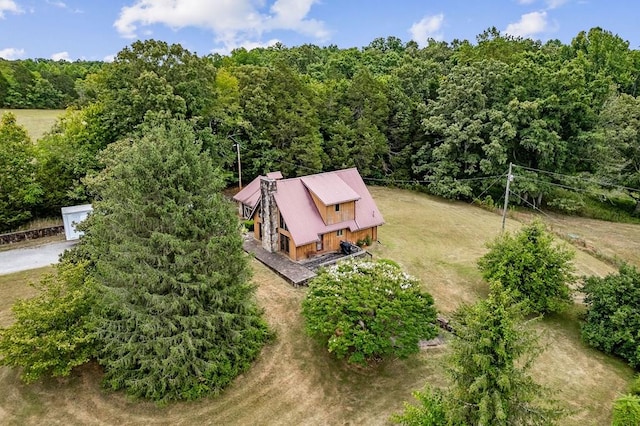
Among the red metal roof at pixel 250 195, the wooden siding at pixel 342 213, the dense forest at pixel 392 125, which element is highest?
the dense forest at pixel 392 125

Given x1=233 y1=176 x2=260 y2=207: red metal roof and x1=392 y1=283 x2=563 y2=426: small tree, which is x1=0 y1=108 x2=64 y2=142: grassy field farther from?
x1=392 y1=283 x2=563 y2=426: small tree

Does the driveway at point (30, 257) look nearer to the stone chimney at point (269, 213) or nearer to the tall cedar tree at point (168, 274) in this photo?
the tall cedar tree at point (168, 274)

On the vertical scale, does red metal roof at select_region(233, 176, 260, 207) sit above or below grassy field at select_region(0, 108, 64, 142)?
below

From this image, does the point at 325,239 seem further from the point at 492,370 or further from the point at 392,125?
the point at 392,125

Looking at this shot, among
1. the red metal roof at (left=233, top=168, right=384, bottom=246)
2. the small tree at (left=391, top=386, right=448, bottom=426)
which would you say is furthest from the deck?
the small tree at (left=391, top=386, right=448, bottom=426)

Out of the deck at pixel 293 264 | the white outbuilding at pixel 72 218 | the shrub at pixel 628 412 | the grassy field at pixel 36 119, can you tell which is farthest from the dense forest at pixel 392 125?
the shrub at pixel 628 412

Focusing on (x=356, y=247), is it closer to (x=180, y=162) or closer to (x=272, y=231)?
(x=272, y=231)
